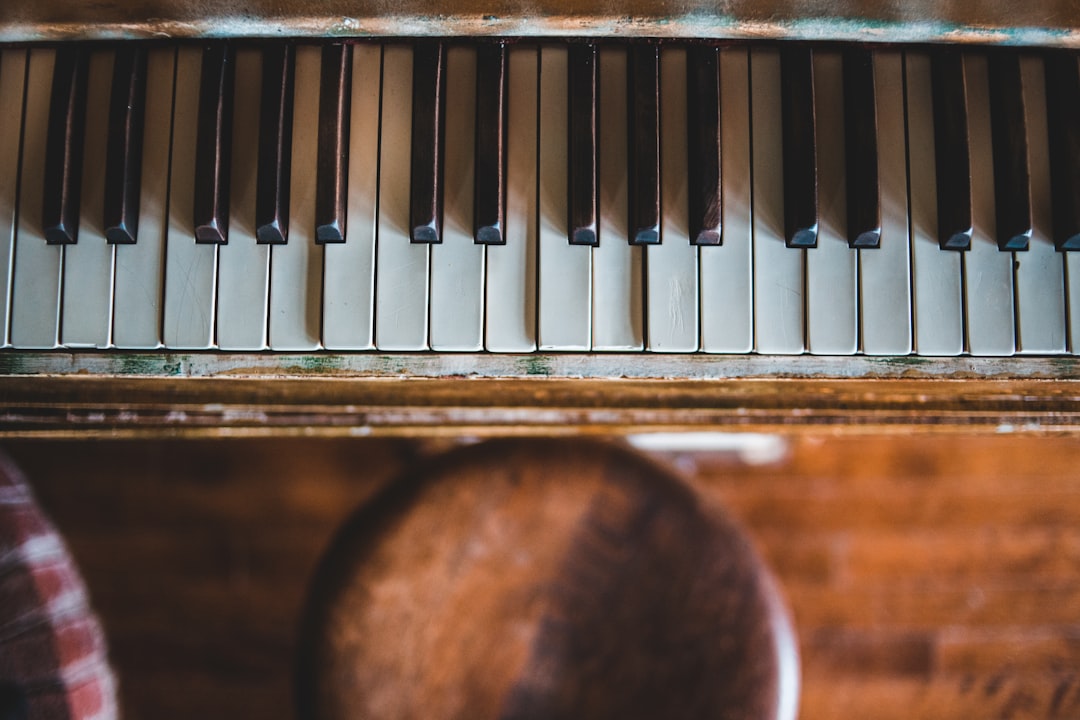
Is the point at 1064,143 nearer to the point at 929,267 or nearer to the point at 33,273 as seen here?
the point at 929,267

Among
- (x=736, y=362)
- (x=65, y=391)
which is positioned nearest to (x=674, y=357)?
(x=736, y=362)

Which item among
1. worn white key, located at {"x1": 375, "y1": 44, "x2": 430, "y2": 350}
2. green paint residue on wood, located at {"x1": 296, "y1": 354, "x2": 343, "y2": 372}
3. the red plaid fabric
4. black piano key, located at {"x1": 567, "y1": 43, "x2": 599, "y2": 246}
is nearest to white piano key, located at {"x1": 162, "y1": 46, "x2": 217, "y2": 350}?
green paint residue on wood, located at {"x1": 296, "y1": 354, "x2": 343, "y2": 372}

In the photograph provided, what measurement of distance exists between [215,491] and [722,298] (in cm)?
128

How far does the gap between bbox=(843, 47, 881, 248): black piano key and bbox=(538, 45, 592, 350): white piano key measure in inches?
13.8

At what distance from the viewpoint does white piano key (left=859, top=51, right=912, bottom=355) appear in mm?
932

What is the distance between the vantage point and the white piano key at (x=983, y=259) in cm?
93

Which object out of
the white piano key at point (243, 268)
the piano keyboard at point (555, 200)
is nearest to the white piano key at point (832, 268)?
the piano keyboard at point (555, 200)

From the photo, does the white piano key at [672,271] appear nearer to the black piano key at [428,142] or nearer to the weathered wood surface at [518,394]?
the weathered wood surface at [518,394]

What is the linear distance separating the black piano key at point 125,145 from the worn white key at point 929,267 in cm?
102

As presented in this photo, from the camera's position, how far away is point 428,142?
3.01 feet

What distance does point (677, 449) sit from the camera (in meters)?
1.70

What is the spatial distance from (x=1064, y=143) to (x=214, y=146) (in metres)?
1.10

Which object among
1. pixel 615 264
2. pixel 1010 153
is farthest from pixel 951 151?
pixel 615 264

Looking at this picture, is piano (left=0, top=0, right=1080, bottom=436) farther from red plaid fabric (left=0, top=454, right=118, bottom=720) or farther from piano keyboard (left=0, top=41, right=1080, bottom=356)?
red plaid fabric (left=0, top=454, right=118, bottom=720)
